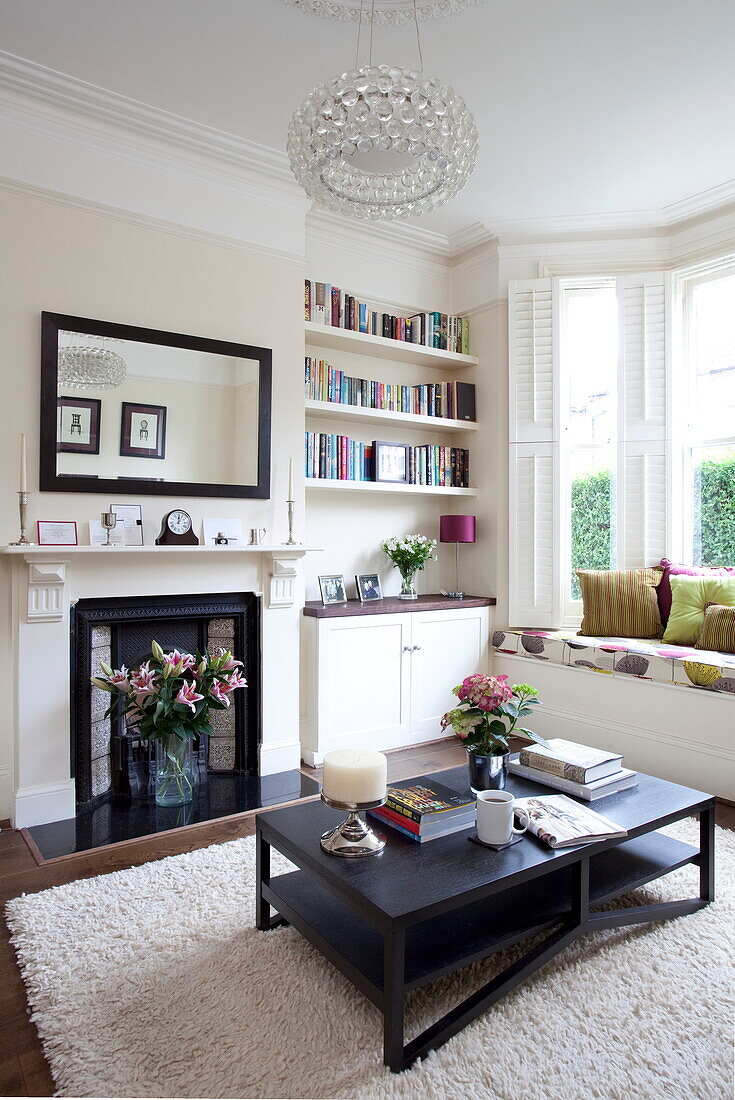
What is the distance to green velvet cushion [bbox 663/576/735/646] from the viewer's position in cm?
353

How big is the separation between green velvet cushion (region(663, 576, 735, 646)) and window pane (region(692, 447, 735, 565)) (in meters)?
0.33

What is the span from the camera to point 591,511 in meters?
4.23

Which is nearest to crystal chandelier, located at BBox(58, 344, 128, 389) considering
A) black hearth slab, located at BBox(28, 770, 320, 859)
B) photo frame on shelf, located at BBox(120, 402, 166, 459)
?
photo frame on shelf, located at BBox(120, 402, 166, 459)

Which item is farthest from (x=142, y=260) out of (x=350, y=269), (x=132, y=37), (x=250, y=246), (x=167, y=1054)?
(x=167, y=1054)

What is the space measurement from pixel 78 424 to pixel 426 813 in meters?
2.11

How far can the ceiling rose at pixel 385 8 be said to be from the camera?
94.7 inches

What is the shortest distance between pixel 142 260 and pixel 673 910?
3198 mm

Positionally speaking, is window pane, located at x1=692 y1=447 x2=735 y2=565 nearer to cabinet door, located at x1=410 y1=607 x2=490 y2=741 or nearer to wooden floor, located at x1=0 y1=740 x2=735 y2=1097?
cabinet door, located at x1=410 y1=607 x2=490 y2=741

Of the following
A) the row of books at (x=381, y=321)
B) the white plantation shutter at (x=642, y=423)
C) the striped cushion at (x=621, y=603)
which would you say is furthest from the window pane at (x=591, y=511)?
the row of books at (x=381, y=321)

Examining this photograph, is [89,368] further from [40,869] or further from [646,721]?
[646,721]

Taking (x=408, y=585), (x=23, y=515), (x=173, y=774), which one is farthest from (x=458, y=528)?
(x=23, y=515)

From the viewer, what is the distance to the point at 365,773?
170cm

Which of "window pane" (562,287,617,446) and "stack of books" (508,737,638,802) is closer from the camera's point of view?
"stack of books" (508,737,638,802)

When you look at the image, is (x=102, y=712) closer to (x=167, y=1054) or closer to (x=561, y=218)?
(x=167, y=1054)
